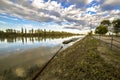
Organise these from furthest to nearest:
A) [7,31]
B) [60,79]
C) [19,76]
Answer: [7,31] < [19,76] < [60,79]

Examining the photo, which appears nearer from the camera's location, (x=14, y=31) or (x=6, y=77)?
(x=6, y=77)

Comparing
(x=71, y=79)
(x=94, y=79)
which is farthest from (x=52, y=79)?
(x=94, y=79)

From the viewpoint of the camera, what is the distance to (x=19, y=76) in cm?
828

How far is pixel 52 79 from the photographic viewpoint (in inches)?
280

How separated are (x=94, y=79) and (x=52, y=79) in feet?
7.30

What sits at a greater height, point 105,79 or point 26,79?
point 105,79

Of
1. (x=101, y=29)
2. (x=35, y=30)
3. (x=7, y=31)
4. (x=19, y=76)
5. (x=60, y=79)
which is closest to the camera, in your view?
(x=60, y=79)

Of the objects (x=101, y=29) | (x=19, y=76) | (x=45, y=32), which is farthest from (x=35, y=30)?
(x=19, y=76)

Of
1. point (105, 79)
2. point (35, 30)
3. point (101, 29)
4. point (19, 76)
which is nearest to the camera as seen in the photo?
point (105, 79)

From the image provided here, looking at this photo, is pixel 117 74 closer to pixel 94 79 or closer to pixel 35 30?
pixel 94 79

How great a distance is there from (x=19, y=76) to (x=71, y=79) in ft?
11.6

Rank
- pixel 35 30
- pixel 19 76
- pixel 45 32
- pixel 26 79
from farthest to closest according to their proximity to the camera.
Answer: pixel 45 32 → pixel 35 30 → pixel 19 76 → pixel 26 79

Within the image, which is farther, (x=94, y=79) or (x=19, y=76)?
(x=19, y=76)

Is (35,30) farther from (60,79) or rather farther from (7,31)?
(60,79)
